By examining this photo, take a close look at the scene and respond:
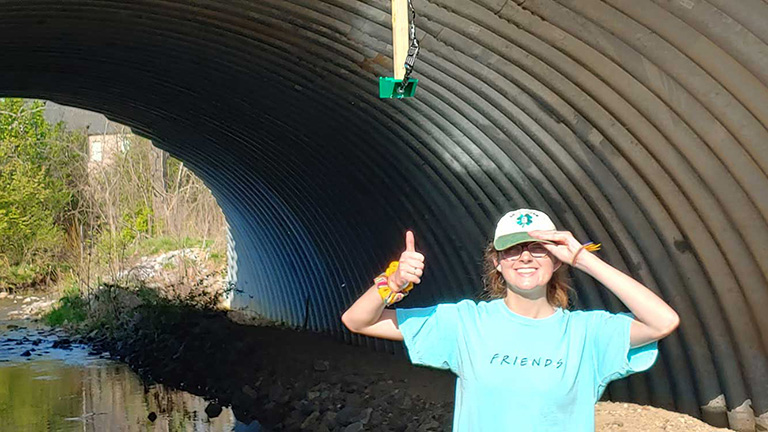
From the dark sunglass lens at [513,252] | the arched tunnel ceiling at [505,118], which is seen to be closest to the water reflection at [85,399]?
the arched tunnel ceiling at [505,118]

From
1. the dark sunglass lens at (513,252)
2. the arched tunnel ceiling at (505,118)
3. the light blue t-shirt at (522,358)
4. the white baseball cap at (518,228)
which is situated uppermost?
the arched tunnel ceiling at (505,118)

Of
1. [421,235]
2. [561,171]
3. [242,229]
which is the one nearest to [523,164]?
[561,171]

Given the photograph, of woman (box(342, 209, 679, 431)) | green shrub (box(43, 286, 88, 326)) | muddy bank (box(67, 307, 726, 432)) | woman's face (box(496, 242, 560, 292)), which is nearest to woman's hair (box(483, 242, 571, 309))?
woman (box(342, 209, 679, 431))

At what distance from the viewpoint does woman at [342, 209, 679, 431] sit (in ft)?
11.6

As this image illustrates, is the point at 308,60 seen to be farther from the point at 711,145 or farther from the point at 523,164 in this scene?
the point at 711,145

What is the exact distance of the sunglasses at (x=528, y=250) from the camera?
3.74m

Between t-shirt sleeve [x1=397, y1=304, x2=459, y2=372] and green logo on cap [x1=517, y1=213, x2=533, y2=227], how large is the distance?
36 cm

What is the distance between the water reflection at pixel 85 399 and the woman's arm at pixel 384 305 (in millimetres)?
7361

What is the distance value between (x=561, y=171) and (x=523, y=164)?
42cm

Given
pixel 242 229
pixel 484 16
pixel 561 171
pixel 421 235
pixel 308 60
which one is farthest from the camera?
pixel 242 229

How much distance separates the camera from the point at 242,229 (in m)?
17.4

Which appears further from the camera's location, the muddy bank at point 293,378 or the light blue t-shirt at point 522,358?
the muddy bank at point 293,378

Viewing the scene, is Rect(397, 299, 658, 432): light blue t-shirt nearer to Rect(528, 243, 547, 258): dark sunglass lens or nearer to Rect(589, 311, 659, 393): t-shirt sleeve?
Rect(589, 311, 659, 393): t-shirt sleeve

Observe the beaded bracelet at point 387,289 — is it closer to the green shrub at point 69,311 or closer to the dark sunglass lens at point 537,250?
the dark sunglass lens at point 537,250
